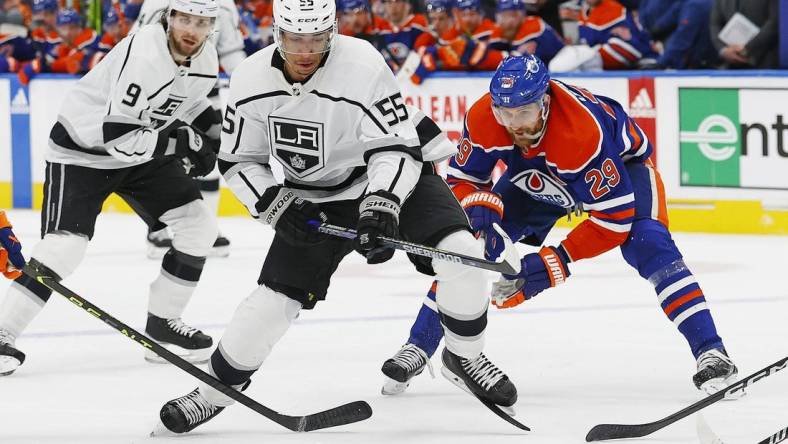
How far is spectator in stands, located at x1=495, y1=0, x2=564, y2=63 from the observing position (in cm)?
777

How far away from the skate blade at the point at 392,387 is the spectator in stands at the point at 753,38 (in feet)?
12.2

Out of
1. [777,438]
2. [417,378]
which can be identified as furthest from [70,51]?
[777,438]

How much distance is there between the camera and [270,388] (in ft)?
13.7

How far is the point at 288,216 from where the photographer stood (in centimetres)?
357

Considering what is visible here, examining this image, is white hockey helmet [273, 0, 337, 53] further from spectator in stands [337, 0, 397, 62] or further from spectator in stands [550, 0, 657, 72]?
spectator in stands [337, 0, 397, 62]

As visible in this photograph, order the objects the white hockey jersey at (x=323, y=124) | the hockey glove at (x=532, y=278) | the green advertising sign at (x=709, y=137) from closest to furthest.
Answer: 1. the white hockey jersey at (x=323, y=124)
2. the hockey glove at (x=532, y=278)
3. the green advertising sign at (x=709, y=137)

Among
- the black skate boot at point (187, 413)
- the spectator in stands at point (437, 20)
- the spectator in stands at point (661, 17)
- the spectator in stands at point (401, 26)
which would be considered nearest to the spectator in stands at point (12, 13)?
the spectator in stands at point (401, 26)

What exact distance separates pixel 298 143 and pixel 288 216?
0.19 m

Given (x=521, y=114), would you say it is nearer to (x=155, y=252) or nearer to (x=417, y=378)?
(x=417, y=378)

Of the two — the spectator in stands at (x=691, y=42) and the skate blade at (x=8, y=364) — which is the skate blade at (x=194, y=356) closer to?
the skate blade at (x=8, y=364)

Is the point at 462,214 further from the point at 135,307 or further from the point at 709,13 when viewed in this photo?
the point at 709,13

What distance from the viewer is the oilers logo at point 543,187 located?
3.97 metres

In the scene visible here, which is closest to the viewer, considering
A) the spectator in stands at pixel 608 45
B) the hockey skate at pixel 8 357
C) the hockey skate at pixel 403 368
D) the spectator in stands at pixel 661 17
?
the hockey skate at pixel 403 368

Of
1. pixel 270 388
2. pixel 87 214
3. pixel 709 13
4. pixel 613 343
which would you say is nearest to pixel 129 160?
pixel 87 214
